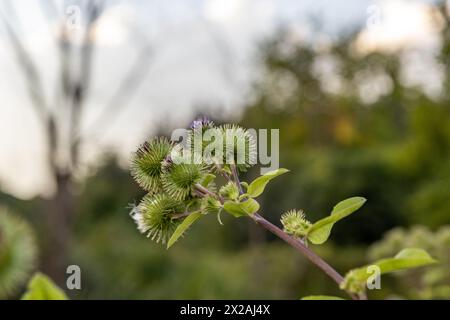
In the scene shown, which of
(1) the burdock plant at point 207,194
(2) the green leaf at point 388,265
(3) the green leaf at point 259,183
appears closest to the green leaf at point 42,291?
(1) the burdock plant at point 207,194

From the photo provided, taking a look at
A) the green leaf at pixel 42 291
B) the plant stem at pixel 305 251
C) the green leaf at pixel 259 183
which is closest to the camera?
the plant stem at pixel 305 251

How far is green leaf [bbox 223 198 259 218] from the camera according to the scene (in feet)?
2.89

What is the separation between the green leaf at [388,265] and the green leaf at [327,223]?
0.23ft

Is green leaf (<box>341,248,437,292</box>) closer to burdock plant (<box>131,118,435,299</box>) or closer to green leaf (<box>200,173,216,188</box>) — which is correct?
burdock plant (<box>131,118,435,299</box>)

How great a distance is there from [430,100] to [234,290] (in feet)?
25.2

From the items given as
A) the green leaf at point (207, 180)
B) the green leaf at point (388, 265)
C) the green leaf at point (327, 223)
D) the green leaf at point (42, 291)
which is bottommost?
the green leaf at point (388, 265)

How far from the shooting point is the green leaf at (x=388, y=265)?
2.77 ft

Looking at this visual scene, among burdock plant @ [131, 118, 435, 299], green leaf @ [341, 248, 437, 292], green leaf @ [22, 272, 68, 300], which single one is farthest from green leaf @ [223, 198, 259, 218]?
green leaf @ [22, 272, 68, 300]

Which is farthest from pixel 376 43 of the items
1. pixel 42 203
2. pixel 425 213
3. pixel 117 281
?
pixel 117 281

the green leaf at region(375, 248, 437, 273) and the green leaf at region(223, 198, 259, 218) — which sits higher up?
the green leaf at region(223, 198, 259, 218)

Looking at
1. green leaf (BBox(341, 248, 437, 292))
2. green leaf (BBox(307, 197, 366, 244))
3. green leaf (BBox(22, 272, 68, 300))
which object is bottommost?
green leaf (BBox(341, 248, 437, 292))

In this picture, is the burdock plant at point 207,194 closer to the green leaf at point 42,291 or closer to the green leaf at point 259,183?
the green leaf at point 259,183

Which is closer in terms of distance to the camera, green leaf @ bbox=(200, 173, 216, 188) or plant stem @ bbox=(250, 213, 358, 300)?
plant stem @ bbox=(250, 213, 358, 300)

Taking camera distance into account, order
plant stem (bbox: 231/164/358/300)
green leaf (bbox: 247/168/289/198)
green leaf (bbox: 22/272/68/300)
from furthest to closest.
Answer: green leaf (bbox: 22/272/68/300) < green leaf (bbox: 247/168/289/198) < plant stem (bbox: 231/164/358/300)
